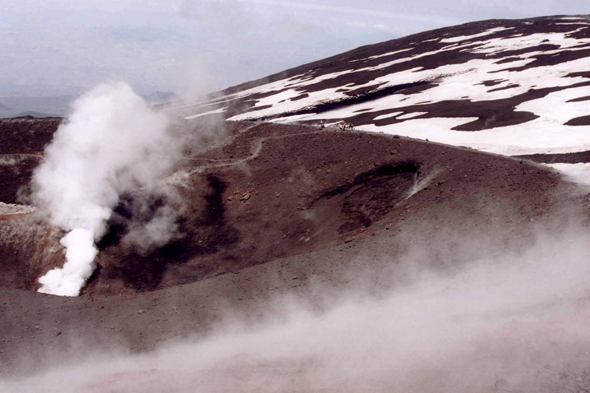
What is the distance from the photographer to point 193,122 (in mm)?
28938

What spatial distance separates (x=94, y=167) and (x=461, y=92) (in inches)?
1298

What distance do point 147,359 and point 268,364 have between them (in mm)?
2603

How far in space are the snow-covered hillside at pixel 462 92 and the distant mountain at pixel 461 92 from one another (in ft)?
0.28

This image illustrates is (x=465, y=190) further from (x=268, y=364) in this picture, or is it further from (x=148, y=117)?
(x=148, y=117)

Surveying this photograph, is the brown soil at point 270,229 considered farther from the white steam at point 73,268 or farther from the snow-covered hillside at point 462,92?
the snow-covered hillside at point 462,92

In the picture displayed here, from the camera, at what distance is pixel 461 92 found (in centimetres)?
4194

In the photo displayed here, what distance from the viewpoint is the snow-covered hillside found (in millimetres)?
28734

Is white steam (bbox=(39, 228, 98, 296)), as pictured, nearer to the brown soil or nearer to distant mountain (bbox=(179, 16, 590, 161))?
the brown soil

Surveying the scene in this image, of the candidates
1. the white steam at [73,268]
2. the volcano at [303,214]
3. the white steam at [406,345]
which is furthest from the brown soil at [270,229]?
the white steam at [406,345]

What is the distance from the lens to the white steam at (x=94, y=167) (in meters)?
17.3

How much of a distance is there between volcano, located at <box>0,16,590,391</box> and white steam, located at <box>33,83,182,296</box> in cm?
61

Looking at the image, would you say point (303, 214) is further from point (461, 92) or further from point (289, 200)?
point (461, 92)

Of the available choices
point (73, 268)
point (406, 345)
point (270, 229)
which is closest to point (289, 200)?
point (270, 229)

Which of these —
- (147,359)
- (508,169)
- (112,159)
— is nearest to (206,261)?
(112,159)
